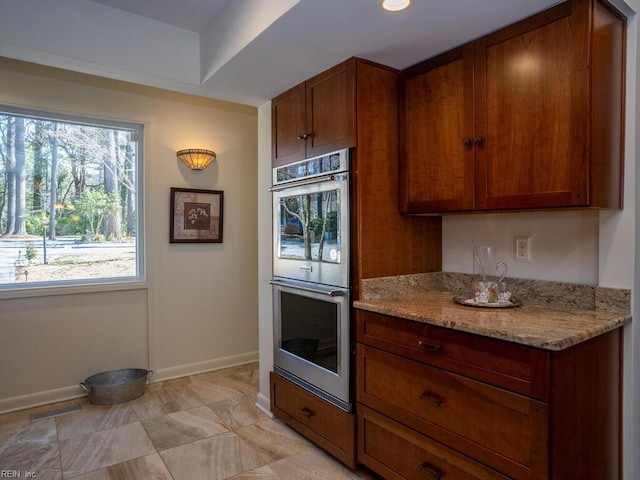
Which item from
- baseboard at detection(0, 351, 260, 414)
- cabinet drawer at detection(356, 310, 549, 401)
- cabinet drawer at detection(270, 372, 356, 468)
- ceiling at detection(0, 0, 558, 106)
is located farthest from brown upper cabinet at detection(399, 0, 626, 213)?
baseboard at detection(0, 351, 260, 414)

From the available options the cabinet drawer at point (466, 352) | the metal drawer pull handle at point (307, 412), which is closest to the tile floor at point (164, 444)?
the metal drawer pull handle at point (307, 412)

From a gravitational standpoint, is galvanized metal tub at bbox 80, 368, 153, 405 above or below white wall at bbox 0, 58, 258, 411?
below

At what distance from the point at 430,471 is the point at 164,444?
1576mm

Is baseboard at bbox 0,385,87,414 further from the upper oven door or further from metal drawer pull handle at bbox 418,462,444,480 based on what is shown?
metal drawer pull handle at bbox 418,462,444,480

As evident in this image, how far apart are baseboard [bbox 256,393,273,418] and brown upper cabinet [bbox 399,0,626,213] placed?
5.69 ft

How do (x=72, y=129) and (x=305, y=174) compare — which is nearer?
(x=305, y=174)

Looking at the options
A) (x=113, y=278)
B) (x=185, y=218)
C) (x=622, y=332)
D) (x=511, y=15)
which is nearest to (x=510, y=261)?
(x=622, y=332)

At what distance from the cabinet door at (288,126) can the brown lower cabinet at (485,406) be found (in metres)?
1.14

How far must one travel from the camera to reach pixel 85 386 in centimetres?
301

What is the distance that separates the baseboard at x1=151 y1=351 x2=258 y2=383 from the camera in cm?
347

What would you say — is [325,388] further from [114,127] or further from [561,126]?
[114,127]

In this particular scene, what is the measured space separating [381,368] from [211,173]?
2510mm

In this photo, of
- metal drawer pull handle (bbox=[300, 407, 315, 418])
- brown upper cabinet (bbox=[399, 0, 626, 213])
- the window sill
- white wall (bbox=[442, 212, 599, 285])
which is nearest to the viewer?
brown upper cabinet (bbox=[399, 0, 626, 213])

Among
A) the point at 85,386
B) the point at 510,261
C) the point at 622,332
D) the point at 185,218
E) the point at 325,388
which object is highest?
the point at 185,218
